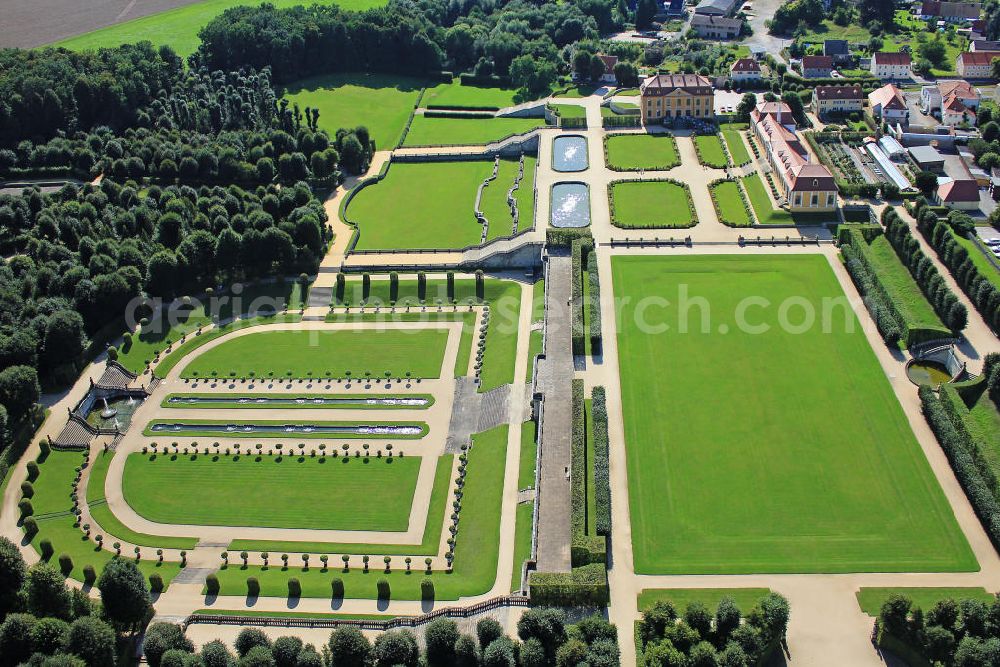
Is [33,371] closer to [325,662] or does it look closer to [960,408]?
[325,662]

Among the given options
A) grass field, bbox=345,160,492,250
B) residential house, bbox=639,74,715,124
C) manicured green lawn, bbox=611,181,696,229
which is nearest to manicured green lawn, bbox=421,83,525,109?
grass field, bbox=345,160,492,250

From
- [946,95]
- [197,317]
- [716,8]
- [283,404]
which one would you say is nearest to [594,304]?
[283,404]

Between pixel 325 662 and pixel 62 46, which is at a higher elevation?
pixel 62 46

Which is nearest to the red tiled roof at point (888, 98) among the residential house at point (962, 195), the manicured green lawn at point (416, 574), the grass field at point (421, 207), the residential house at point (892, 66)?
the residential house at point (892, 66)

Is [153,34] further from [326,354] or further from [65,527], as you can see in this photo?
[65,527]

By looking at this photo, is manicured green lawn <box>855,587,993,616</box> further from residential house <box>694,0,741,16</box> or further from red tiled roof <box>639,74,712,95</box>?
residential house <box>694,0,741,16</box>

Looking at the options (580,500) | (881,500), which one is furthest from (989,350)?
(580,500)
